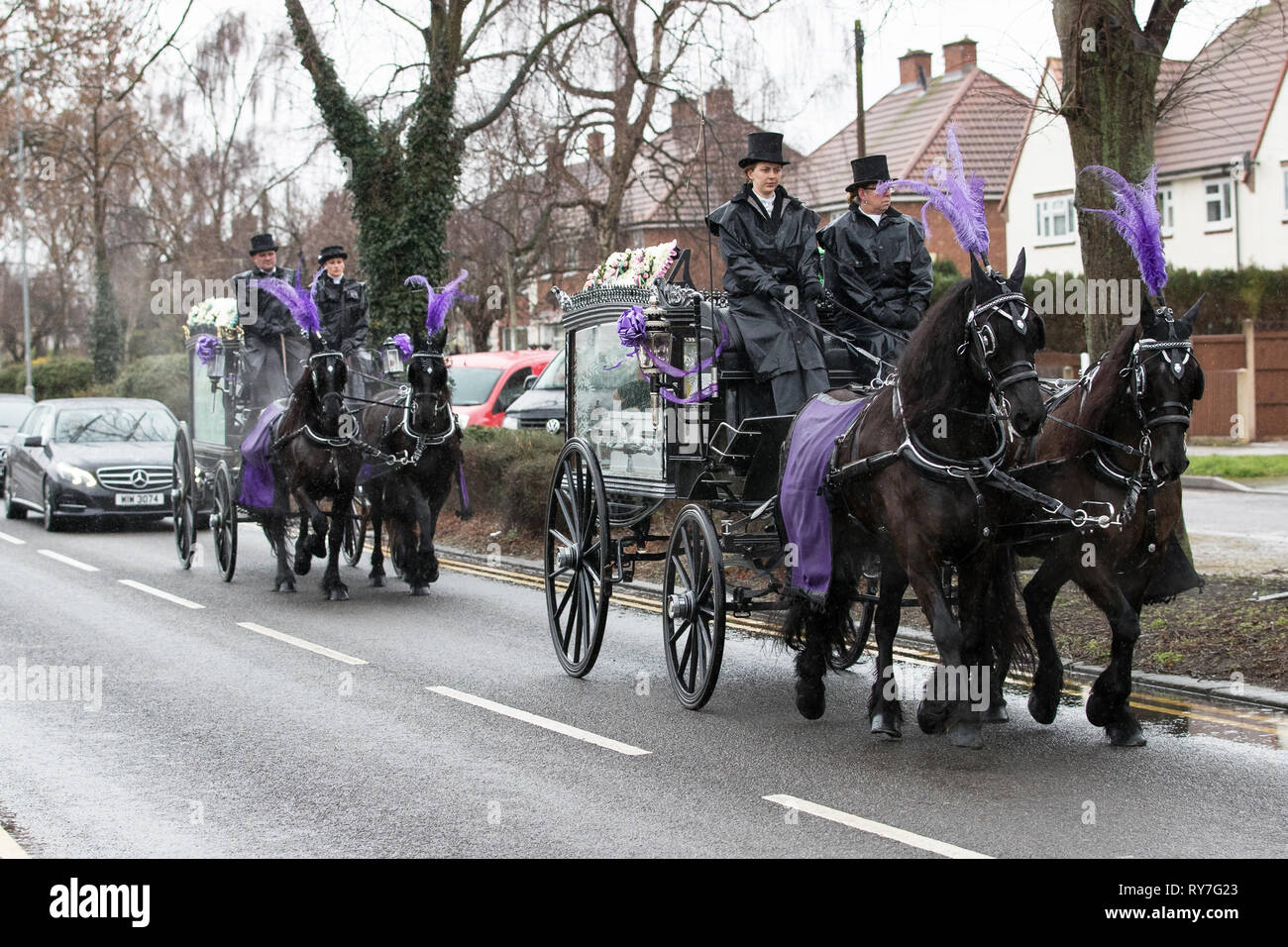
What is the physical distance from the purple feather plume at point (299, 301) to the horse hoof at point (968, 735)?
7.34 metres

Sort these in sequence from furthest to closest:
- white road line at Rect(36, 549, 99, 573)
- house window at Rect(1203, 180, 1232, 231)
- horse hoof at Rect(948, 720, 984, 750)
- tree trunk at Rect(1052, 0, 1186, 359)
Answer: house window at Rect(1203, 180, 1232, 231) < white road line at Rect(36, 549, 99, 573) < tree trunk at Rect(1052, 0, 1186, 359) < horse hoof at Rect(948, 720, 984, 750)

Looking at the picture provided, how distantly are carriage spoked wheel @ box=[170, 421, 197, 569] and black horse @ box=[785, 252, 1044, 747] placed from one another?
9.50 m

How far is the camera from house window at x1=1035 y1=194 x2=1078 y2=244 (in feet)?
140

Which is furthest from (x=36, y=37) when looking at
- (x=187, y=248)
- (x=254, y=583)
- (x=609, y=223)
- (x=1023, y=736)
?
(x=1023, y=736)

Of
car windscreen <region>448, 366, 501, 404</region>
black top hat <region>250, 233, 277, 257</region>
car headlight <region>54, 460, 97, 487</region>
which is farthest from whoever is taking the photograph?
car windscreen <region>448, 366, 501, 404</region>

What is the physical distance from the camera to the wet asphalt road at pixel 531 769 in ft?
19.4

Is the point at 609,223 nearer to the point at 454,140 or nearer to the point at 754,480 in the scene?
the point at 454,140

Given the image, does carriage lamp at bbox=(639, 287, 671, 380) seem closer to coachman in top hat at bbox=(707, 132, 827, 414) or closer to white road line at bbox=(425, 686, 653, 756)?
coachman in top hat at bbox=(707, 132, 827, 414)

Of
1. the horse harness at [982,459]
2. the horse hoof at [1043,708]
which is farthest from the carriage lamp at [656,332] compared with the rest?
the horse hoof at [1043,708]

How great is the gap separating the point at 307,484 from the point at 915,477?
712 centimetres

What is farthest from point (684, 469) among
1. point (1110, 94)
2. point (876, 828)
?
point (1110, 94)

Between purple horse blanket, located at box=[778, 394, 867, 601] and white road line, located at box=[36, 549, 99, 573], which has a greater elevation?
purple horse blanket, located at box=[778, 394, 867, 601]

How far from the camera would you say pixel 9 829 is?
6176mm

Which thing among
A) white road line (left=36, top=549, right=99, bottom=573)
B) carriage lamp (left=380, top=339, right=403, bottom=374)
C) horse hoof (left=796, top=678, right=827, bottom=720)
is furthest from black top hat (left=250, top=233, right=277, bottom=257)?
horse hoof (left=796, top=678, right=827, bottom=720)
